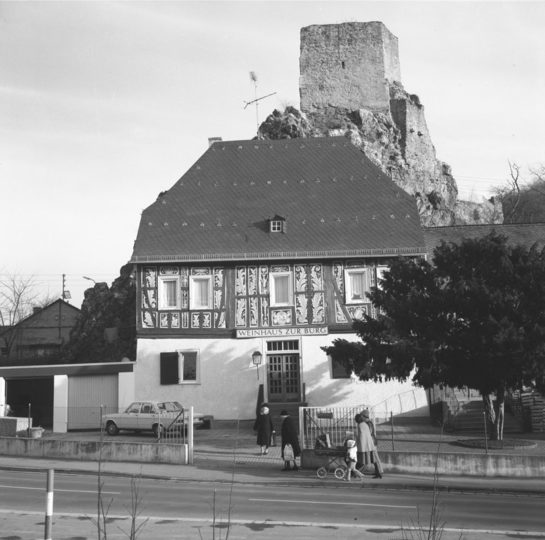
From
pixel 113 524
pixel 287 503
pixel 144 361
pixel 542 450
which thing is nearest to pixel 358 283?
pixel 144 361

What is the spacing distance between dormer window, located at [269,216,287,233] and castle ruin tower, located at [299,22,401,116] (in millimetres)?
29777

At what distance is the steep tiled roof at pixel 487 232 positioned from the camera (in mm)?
37406

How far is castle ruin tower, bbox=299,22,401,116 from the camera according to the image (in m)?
63.6

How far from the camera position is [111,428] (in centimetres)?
2886

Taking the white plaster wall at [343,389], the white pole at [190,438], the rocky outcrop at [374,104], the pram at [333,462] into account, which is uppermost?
the rocky outcrop at [374,104]

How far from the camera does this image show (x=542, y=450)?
77.5ft

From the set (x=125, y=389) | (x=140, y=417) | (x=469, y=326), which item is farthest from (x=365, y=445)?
(x=125, y=389)

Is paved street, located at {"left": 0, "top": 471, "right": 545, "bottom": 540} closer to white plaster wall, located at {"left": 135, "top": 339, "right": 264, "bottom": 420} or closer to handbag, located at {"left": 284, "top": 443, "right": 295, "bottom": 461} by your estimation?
handbag, located at {"left": 284, "top": 443, "right": 295, "bottom": 461}

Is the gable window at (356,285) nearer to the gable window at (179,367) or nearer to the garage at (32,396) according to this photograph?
the gable window at (179,367)

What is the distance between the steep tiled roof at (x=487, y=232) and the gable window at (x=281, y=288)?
6803mm

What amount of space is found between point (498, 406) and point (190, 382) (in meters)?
13.0

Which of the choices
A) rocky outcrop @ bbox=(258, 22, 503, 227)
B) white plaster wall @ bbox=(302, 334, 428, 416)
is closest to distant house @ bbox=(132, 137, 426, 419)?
white plaster wall @ bbox=(302, 334, 428, 416)

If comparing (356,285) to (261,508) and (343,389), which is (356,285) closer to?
(343,389)

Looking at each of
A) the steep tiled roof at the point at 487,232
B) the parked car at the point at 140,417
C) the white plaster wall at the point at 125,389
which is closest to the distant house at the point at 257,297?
the white plaster wall at the point at 125,389
